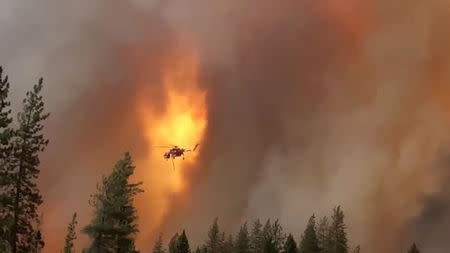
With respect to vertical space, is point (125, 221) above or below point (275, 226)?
below

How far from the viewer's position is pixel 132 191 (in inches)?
2473

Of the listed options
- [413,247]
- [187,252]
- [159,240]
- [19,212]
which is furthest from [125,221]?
[159,240]

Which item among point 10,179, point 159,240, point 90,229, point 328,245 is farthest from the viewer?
point 159,240

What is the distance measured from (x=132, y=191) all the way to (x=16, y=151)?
1151 centimetres

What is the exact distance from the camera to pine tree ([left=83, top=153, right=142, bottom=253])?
60.8 m

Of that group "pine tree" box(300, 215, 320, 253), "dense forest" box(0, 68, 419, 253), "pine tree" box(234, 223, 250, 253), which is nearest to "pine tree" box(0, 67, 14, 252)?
"dense forest" box(0, 68, 419, 253)

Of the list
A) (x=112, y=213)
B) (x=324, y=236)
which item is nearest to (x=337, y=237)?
(x=324, y=236)

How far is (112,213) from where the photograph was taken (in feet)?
199

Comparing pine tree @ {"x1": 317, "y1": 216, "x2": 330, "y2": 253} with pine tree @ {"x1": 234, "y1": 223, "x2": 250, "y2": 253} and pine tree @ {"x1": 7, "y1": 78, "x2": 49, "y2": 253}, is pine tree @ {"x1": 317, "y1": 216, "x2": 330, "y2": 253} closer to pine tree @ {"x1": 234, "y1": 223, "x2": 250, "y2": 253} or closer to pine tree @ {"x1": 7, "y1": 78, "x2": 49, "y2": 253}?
pine tree @ {"x1": 234, "y1": 223, "x2": 250, "y2": 253}

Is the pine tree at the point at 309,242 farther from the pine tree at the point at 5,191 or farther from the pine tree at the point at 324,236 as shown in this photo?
the pine tree at the point at 5,191

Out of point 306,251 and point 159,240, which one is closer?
point 306,251

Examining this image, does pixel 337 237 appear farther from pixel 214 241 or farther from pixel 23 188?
pixel 23 188

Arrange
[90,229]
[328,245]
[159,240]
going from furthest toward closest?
[159,240] < [328,245] < [90,229]

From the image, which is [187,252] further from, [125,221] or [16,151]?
[16,151]
